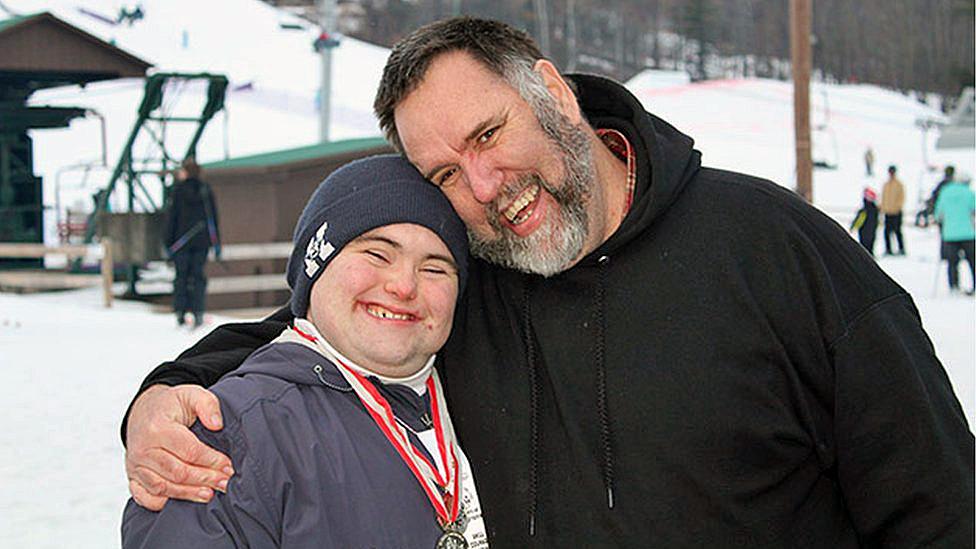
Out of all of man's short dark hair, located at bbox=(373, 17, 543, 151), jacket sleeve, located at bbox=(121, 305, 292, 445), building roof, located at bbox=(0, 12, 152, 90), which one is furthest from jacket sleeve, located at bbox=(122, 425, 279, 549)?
building roof, located at bbox=(0, 12, 152, 90)

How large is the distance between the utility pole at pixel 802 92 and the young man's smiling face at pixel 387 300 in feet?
41.1

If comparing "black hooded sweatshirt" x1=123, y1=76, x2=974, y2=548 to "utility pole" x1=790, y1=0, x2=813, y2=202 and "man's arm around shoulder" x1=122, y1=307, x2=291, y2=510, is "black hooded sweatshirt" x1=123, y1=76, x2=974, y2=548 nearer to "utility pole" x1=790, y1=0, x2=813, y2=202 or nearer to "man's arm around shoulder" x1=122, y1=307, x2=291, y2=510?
"man's arm around shoulder" x1=122, y1=307, x2=291, y2=510

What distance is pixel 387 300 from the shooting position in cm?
228

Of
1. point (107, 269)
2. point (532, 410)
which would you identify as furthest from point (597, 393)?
point (107, 269)

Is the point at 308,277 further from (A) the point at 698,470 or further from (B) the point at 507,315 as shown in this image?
(A) the point at 698,470

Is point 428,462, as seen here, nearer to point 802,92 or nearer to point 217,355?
point 217,355

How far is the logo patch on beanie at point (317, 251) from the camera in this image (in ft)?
7.66

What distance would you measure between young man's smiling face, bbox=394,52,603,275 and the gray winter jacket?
469mm

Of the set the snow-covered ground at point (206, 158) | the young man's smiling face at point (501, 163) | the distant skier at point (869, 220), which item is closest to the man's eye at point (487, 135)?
the young man's smiling face at point (501, 163)

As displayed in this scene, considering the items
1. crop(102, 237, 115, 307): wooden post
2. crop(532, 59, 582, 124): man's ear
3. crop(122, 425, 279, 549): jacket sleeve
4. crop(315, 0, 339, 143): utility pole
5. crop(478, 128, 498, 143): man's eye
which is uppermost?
crop(315, 0, 339, 143): utility pole

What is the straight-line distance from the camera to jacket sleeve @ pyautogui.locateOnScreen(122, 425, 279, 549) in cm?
198

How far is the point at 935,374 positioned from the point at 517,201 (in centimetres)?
88

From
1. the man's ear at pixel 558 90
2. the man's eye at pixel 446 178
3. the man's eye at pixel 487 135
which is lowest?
the man's eye at pixel 446 178

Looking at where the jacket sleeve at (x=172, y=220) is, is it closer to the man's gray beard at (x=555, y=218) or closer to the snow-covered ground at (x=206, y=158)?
the snow-covered ground at (x=206, y=158)
